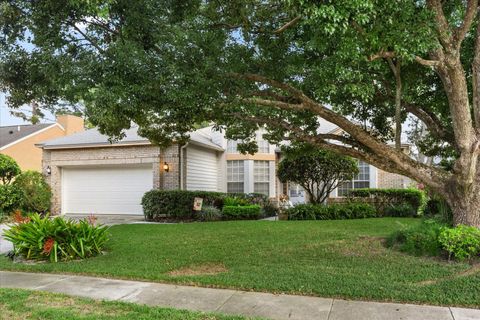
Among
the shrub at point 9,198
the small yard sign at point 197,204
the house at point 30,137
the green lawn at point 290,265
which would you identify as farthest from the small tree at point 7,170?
the house at point 30,137

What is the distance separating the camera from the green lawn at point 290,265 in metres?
5.52

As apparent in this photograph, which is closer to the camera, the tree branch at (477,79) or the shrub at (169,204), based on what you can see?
the tree branch at (477,79)

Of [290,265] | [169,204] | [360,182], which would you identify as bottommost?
[290,265]

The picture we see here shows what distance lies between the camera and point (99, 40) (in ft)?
24.9

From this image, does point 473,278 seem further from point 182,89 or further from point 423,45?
point 182,89

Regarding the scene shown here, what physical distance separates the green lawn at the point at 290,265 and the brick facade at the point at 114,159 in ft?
17.3

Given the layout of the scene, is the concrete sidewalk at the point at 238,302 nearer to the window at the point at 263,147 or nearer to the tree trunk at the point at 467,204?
the tree trunk at the point at 467,204

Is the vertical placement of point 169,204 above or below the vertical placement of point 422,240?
above

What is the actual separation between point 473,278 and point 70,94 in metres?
6.91

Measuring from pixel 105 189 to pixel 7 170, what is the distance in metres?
3.92

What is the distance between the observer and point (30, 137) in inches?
1032

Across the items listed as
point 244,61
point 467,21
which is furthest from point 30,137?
point 467,21

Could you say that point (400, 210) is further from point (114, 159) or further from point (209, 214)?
point (114, 159)

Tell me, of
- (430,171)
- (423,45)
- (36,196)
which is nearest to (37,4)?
(423,45)
